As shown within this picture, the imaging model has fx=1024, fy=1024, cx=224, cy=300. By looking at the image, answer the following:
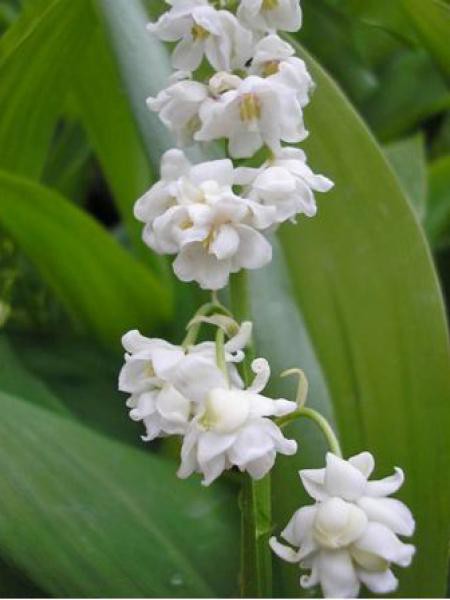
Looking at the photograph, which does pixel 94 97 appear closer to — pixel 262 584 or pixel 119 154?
pixel 119 154

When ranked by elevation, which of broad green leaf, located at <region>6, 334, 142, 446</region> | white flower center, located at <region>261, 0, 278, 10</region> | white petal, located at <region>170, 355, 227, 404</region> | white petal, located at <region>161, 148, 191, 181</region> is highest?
white flower center, located at <region>261, 0, 278, 10</region>

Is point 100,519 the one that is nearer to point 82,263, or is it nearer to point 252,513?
point 252,513

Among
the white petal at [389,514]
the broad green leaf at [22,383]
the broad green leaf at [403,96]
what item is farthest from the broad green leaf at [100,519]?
the broad green leaf at [403,96]

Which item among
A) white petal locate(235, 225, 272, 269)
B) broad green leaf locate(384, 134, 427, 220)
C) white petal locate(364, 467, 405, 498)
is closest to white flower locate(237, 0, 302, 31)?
white petal locate(235, 225, 272, 269)

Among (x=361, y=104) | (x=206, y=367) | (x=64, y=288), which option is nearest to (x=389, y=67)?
(x=361, y=104)

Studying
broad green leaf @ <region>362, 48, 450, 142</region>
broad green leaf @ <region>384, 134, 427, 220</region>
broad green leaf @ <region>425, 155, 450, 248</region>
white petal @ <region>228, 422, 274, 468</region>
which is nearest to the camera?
white petal @ <region>228, 422, 274, 468</region>

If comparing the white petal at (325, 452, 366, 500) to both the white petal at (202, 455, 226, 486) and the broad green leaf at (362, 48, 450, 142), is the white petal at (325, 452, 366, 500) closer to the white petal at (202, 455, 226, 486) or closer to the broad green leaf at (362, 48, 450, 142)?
the white petal at (202, 455, 226, 486)
